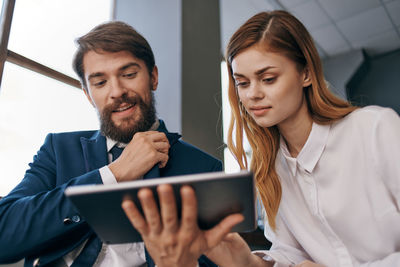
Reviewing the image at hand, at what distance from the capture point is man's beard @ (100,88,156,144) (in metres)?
1.24

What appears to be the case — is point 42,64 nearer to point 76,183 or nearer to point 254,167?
point 76,183

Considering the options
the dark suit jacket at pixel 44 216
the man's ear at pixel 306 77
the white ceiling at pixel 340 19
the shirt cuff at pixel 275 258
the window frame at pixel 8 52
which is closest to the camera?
the dark suit jacket at pixel 44 216

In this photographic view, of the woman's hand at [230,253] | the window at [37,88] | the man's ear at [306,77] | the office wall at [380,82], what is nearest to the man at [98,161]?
the woman's hand at [230,253]

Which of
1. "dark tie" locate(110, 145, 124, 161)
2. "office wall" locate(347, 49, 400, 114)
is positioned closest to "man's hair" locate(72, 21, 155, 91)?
"dark tie" locate(110, 145, 124, 161)

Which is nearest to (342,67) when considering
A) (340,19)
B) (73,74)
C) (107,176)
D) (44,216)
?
(340,19)

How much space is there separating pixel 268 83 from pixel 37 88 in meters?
1.32

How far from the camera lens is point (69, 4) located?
82.2 inches

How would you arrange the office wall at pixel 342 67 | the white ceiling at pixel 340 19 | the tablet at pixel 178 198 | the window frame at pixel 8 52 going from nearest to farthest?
the tablet at pixel 178 198
the window frame at pixel 8 52
the white ceiling at pixel 340 19
the office wall at pixel 342 67

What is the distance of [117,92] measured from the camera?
1.21 metres

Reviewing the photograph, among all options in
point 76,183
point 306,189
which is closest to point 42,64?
point 76,183

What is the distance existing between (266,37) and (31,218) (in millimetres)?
903

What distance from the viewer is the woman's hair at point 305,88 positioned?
107cm

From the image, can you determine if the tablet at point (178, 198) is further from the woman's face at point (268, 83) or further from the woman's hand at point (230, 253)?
the woman's face at point (268, 83)

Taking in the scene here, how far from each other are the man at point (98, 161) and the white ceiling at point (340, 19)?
9.42 feet
